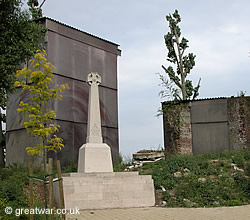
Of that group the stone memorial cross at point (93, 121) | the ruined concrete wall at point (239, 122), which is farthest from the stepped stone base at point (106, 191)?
the ruined concrete wall at point (239, 122)

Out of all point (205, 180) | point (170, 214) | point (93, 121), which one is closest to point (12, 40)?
point (93, 121)

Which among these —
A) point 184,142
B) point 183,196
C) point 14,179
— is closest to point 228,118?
point 184,142

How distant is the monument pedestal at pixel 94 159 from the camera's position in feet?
40.8

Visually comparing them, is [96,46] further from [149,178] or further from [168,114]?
[149,178]

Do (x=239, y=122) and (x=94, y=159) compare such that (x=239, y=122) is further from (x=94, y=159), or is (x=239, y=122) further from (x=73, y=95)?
(x=73, y=95)

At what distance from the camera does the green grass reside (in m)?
11.6

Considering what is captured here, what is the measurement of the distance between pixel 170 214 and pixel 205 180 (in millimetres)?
4141

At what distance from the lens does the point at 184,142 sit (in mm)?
18062

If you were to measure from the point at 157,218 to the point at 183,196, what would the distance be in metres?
3.33

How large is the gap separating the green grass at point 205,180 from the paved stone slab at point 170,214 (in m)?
0.90

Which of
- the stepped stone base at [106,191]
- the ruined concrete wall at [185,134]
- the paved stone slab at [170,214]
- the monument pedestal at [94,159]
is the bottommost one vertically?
the paved stone slab at [170,214]

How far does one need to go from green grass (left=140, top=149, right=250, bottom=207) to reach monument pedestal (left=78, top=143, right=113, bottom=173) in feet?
7.30

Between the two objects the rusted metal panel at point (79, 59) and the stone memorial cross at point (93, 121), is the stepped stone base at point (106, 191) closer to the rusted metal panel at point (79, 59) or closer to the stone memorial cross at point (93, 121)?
the stone memorial cross at point (93, 121)

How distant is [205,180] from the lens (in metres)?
13.1
